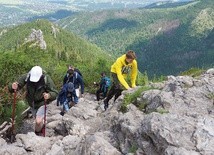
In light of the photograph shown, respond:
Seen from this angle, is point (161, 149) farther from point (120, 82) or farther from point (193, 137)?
point (120, 82)

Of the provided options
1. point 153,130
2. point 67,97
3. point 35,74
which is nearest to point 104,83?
point 67,97

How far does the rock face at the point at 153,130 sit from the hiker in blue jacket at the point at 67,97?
3.21 metres

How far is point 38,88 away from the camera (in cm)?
1169

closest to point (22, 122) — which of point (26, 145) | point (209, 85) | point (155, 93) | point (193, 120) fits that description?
point (26, 145)

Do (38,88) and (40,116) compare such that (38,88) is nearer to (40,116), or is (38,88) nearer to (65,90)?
(40,116)

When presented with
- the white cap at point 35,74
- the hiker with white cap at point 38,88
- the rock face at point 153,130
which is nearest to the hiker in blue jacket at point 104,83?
the rock face at point 153,130

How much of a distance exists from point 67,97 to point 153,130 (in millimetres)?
9763

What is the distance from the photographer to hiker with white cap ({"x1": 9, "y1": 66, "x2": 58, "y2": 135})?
11.3 m

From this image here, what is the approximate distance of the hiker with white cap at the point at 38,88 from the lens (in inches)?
445

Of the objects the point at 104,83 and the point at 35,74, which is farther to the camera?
the point at 104,83

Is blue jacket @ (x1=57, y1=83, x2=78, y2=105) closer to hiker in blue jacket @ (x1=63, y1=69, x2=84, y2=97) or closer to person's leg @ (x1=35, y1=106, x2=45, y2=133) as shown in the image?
hiker in blue jacket @ (x1=63, y1=69, x2=84, y2=97)

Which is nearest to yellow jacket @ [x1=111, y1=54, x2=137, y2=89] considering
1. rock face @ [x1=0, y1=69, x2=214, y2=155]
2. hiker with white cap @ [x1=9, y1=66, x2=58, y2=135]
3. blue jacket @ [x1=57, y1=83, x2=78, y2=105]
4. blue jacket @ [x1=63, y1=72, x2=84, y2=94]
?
rock face @ [x1=0, y1=69, x2=214, y2=155]

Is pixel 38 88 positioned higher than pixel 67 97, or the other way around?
pixel 38 88

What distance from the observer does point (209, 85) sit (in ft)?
38.8
